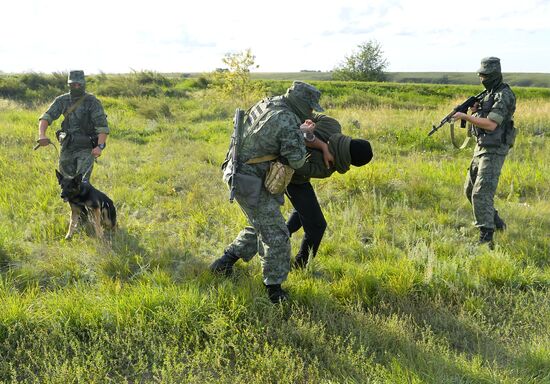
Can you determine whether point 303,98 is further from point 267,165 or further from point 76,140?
point 76,140

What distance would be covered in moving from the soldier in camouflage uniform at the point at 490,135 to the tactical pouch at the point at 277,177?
2.49 meters

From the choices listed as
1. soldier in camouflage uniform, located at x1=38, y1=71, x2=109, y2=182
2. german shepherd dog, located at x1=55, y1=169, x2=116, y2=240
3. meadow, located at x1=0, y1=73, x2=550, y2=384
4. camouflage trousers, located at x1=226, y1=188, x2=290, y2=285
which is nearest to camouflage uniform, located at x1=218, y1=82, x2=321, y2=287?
camouflage trousers, located at x1=226, y1=188, x2=290, y2=285

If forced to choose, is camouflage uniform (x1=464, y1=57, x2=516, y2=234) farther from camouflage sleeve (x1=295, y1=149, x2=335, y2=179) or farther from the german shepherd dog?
the german shepherd dog

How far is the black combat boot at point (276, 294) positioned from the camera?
10.0ft

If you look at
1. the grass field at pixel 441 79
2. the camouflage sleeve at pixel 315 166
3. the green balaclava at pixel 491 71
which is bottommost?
the camouflage sleeve at pixel 315 166

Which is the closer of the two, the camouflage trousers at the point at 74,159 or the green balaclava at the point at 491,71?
the green balaclava at the point at 491,71

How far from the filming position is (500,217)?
16.5ft

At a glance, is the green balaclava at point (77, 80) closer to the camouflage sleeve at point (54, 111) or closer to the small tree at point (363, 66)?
the camouflage sleeve at point (54, 111)

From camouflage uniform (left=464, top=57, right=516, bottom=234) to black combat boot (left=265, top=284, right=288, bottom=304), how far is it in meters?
2.67

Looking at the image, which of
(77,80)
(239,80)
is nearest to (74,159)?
(77,80)

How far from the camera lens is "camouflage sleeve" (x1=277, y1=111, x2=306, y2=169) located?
2861 mm

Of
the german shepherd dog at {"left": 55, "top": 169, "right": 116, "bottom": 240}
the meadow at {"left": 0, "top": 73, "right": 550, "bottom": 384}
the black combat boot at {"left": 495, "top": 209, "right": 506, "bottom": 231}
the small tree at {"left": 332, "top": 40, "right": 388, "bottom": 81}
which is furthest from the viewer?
the small tree at {"left": 332, "top": 40, "right": 388, "bottom": 81}

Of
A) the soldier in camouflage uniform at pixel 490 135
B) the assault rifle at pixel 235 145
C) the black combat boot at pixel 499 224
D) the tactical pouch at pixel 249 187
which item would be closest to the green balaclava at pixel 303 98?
the assault rifle at pixel 235 145

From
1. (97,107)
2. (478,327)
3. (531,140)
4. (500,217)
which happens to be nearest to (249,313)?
(478,327)
